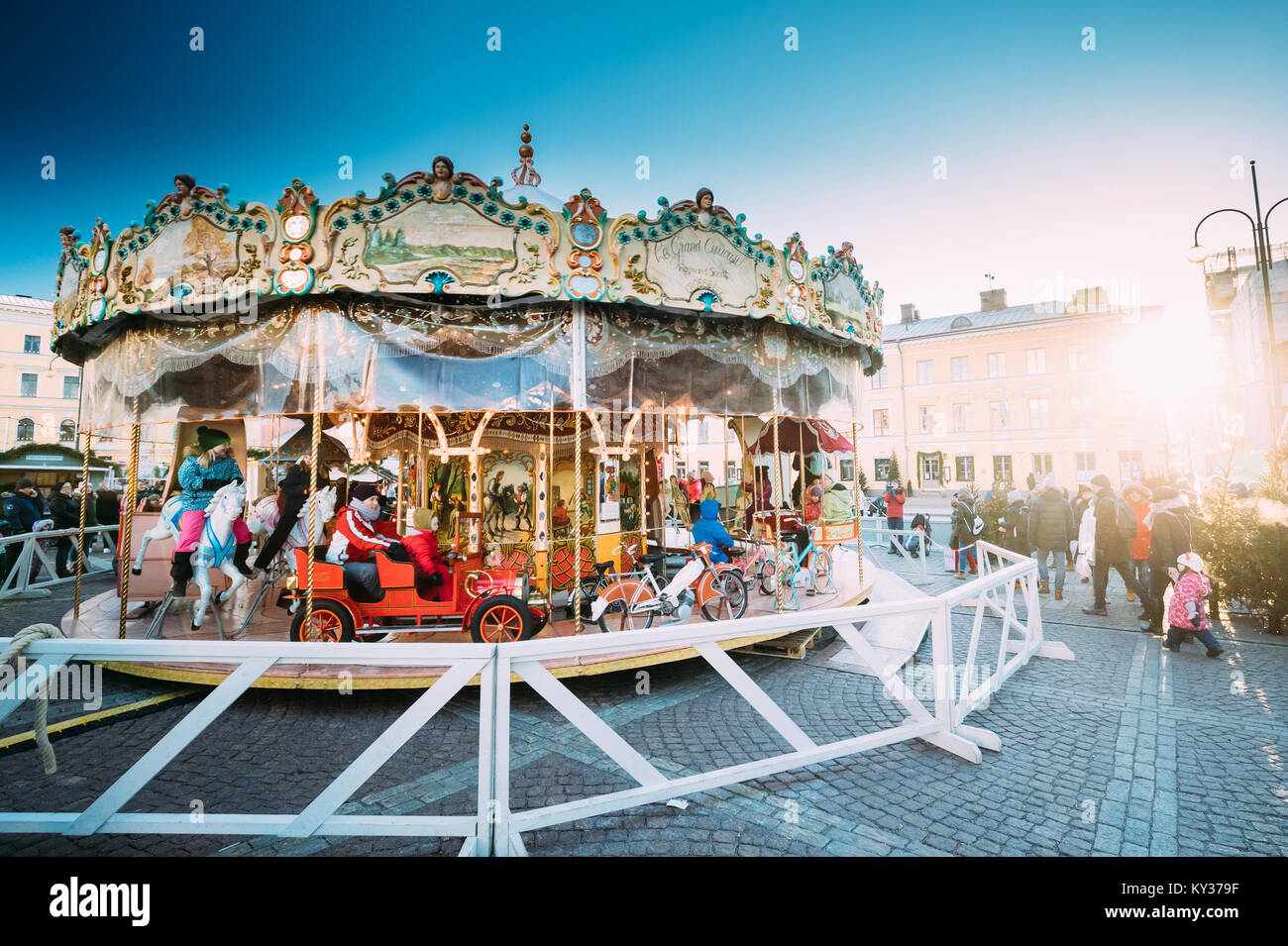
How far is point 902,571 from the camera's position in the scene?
13.3 m

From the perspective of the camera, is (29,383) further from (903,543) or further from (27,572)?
(903,543)

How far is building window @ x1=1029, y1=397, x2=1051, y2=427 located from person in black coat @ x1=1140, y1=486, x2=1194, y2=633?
35.1 meters

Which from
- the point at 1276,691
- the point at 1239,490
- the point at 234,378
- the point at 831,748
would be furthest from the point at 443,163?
the point at 1239,490

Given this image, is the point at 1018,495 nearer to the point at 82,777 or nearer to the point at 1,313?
the point at 82,777

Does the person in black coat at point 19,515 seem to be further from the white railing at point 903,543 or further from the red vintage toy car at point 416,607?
the white railing at point 903,543

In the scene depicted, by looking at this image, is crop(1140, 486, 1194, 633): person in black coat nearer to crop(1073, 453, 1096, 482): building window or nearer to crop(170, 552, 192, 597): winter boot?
crop(170, 552, 192, 597): winter boot

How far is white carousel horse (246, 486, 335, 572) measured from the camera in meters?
8.25

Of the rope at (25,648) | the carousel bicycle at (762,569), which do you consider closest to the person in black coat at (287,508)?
the rope at (25,648)

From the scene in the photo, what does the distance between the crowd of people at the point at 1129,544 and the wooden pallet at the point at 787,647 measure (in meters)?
3.59

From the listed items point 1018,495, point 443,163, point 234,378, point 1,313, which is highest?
point 1,313

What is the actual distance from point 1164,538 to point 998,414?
35591 millimetres

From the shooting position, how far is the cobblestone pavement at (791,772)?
9.98 ft

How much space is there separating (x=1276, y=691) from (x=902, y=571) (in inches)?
316

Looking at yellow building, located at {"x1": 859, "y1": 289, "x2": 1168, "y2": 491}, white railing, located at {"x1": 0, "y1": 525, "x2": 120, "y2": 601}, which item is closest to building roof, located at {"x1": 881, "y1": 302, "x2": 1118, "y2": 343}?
yellow building, located at {"x1": 859, "y1": 289, "x2": 1168, "y2": 491}
